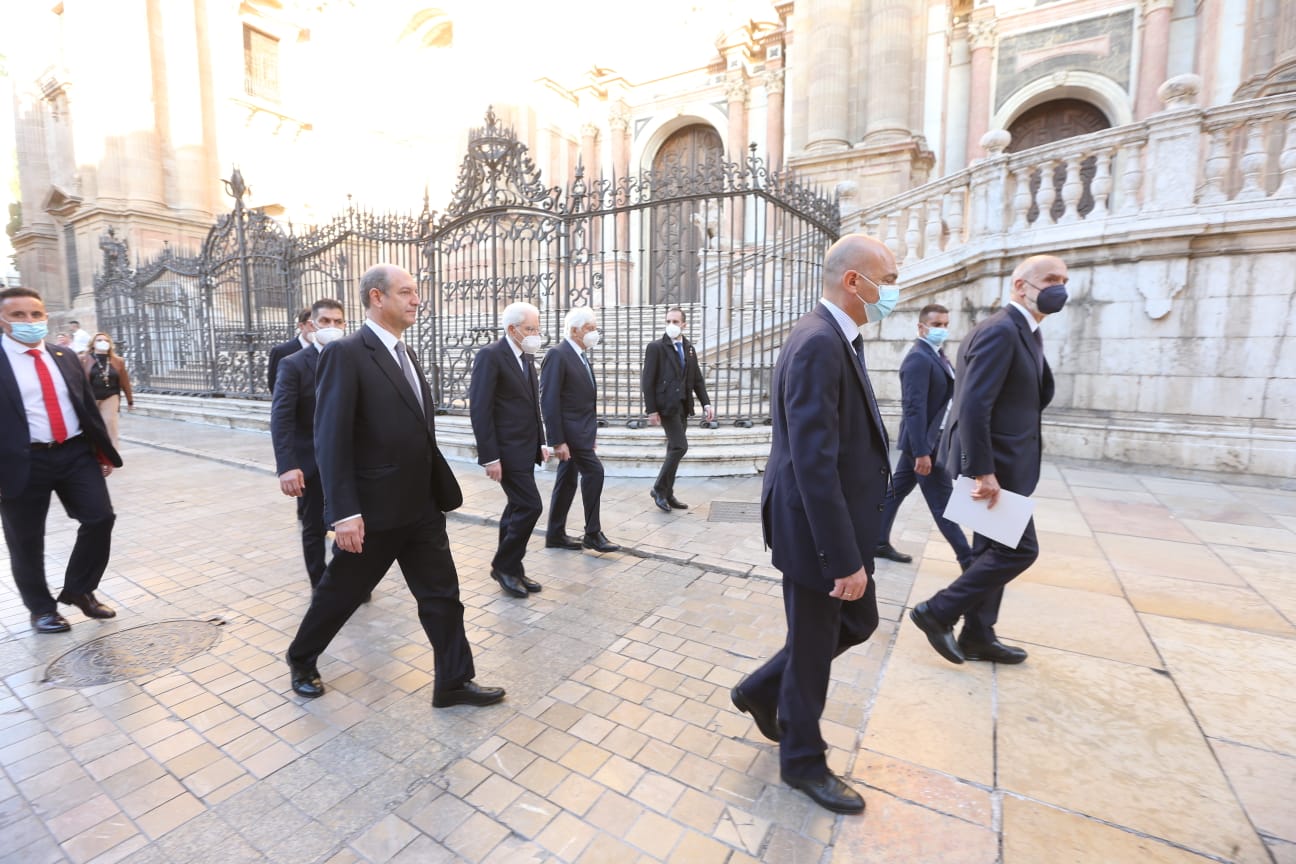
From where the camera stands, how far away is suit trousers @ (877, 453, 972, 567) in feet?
13.8

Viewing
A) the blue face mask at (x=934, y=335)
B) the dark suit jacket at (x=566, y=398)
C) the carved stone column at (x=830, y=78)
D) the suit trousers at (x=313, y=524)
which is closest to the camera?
the suit trousers at (x=313, y=524)

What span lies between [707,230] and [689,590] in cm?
513

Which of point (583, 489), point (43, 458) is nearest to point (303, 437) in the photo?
point (43, 458)

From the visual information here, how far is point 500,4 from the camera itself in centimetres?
1930

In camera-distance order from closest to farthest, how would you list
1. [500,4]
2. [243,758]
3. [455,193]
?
[243,758] < [455,193] < [500,4]

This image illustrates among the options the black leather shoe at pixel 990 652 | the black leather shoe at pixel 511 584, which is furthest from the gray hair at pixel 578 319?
the black leather shoe at pixel 990 652

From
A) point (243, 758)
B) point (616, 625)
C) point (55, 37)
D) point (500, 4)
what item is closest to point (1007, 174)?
point (616, 625)

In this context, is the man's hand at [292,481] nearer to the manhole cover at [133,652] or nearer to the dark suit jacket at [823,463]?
the manhole cover at [133,652]

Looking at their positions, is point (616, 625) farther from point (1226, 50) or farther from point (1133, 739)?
point (1226, 50)

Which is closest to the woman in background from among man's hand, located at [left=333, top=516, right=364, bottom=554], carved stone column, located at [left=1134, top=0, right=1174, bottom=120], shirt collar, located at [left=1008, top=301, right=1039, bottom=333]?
man's hand, located at [left=333, top=516, right=364, bottom=554]

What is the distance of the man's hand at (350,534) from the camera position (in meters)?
2.61

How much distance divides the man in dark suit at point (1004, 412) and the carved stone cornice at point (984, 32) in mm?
15211

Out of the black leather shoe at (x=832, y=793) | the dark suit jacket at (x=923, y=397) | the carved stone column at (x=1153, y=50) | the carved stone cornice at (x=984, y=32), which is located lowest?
the black leather shoe at (x=832, y=793)

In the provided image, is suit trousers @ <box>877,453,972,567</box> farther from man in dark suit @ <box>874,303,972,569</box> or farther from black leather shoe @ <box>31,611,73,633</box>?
black leather shoe @ <box>31,611,73,633</box>
